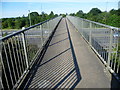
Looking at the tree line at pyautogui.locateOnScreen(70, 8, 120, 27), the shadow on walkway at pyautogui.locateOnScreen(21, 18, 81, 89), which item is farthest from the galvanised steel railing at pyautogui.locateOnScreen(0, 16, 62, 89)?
the tree line at pyautogui.locateOnScreen(70, 8, 120, 27)

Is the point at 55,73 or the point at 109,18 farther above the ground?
the point at 109,18

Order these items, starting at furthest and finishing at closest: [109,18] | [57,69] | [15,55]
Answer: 1. [109,18]
2. [15,55]
3. [57,69]

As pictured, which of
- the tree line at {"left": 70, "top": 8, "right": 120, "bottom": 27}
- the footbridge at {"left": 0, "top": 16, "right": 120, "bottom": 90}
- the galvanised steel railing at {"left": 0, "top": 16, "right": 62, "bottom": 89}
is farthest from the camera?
the tree line at {"left": 70, "top": 8, "right": 120, "bottom": 27}

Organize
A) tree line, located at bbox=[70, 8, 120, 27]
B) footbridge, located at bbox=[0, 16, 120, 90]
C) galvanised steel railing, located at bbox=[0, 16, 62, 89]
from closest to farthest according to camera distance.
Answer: galvanised steel railing, located at bbox=[0, 16, 62, 89], footbridge, located at bbox=[0, 16, 120, 90], tree line, located at bbox=[70, 8, 120, 27]

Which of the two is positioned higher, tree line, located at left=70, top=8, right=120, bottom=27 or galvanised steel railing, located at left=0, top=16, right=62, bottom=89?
tree line, located at left=70, top=8, right=120, bottom=27

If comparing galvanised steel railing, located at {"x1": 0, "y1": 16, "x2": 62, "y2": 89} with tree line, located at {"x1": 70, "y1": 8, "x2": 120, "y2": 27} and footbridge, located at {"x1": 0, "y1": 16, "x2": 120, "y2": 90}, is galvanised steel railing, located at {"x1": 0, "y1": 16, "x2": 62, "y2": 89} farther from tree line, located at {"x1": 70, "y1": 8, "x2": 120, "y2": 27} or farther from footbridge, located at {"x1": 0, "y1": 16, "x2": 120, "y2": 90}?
tree line, located at {"x1": 70, "y1": 8, "x2": 120, "y2": 27}

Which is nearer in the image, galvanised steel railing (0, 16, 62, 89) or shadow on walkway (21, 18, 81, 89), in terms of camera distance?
galvanised steel railing (0, 16, 62, 89)

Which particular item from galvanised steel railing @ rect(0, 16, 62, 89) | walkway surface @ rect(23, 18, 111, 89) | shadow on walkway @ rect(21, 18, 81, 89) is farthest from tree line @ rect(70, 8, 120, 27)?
galvanised steel railing @ rect(0, 16, 62, 89)

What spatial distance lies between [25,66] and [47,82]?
86cm

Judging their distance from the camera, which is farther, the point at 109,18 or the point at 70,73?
the point at 109,18

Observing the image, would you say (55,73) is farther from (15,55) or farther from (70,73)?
(15,55)

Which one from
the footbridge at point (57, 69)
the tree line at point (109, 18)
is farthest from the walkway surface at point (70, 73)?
the tree line at point (109, 18)

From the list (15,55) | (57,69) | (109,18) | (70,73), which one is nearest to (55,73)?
(57,69)

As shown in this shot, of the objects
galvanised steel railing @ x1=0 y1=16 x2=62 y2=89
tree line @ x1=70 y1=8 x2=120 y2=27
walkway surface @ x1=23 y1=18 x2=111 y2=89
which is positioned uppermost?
tree line @ x1=70 y1=8 x2=120 y2=27
